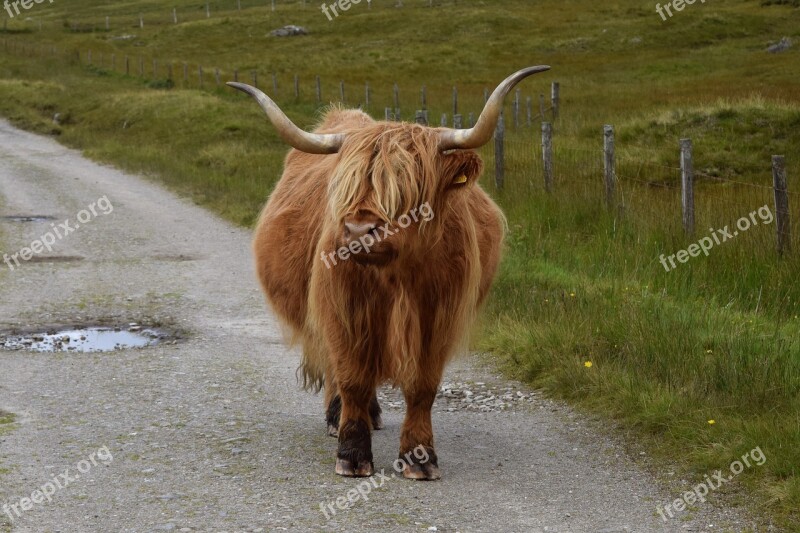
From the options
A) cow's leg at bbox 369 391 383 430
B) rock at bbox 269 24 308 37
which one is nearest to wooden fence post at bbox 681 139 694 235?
cow's leg at bbox 369 391 383 430

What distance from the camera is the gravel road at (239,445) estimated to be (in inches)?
178

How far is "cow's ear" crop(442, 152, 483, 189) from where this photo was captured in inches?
187

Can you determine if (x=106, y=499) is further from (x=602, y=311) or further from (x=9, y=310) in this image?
(x=9, y=310)

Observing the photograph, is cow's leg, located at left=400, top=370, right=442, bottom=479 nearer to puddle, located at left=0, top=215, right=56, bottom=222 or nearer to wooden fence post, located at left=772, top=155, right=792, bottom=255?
wooden fence post, located at left=772, top=155, right=792, bottom=255

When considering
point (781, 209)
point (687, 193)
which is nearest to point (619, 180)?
point (687, 193)

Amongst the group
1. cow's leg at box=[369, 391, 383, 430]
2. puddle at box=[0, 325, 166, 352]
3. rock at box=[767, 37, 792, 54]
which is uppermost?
cow's leg at box=[369, 391, 383, 430]

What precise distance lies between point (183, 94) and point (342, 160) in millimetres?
25240

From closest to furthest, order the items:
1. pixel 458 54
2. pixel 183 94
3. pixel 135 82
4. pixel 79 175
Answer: pixel 79 175 < pixel 183 94 < pixel 135 82 < pixel 458 54

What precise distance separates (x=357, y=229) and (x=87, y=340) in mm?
4231

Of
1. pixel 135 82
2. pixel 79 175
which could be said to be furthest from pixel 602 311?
pixel 135 82

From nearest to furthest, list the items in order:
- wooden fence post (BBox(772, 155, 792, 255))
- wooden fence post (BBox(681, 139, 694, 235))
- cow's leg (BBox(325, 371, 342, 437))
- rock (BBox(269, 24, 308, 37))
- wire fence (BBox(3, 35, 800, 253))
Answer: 1. cow's leg (BBox(325, 371, 342, 437))
2. wooden fence post (BBox(772, 155, 792, 255))
3. wooden fence post (BBox(681, 139, 694, 235))
4. wire fence (BBox(3, 35, 800, 253))
5. rock (BBox(269, 24, 308, 37))

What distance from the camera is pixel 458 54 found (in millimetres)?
51688

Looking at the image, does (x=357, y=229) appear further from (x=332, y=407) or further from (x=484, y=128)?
(x=332, y=407)

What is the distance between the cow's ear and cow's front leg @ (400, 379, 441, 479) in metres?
A: 0.99
